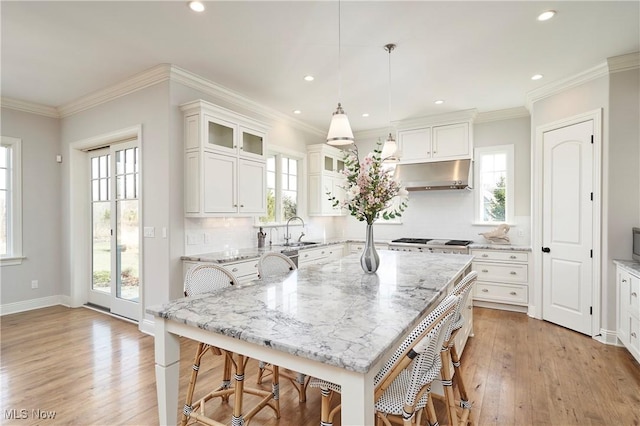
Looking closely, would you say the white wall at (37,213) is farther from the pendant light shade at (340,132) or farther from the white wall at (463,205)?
the white wall at (463,205)

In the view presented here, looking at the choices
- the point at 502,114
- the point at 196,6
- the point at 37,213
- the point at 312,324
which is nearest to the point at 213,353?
the point at 312,324

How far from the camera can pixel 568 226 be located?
12.2 feet

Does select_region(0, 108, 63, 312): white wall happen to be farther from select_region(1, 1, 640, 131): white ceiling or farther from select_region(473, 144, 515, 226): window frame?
select_region(473, 144, 515, 226): window frame

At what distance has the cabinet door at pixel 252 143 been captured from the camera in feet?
12.9

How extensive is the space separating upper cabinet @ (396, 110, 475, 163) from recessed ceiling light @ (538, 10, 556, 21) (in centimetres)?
226

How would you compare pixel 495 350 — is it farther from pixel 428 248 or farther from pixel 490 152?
pixel 490 152

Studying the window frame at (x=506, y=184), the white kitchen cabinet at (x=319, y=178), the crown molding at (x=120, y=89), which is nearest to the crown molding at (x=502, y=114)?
the window frame at (x=506, y=184)

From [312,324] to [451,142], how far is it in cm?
440

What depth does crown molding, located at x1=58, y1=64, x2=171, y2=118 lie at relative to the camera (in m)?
3.43

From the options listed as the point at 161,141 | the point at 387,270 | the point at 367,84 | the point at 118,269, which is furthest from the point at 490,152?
the point at 118,269

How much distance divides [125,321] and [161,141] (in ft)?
7.37

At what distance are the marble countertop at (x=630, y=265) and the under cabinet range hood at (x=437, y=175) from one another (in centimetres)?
199

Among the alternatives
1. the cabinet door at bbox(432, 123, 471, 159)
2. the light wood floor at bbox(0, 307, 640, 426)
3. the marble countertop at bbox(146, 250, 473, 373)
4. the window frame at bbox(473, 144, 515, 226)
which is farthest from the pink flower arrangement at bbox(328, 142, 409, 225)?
the window frame at bbox(473, 144, 515, 226)

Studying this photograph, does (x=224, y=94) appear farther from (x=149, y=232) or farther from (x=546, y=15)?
(x=546, y=15)
